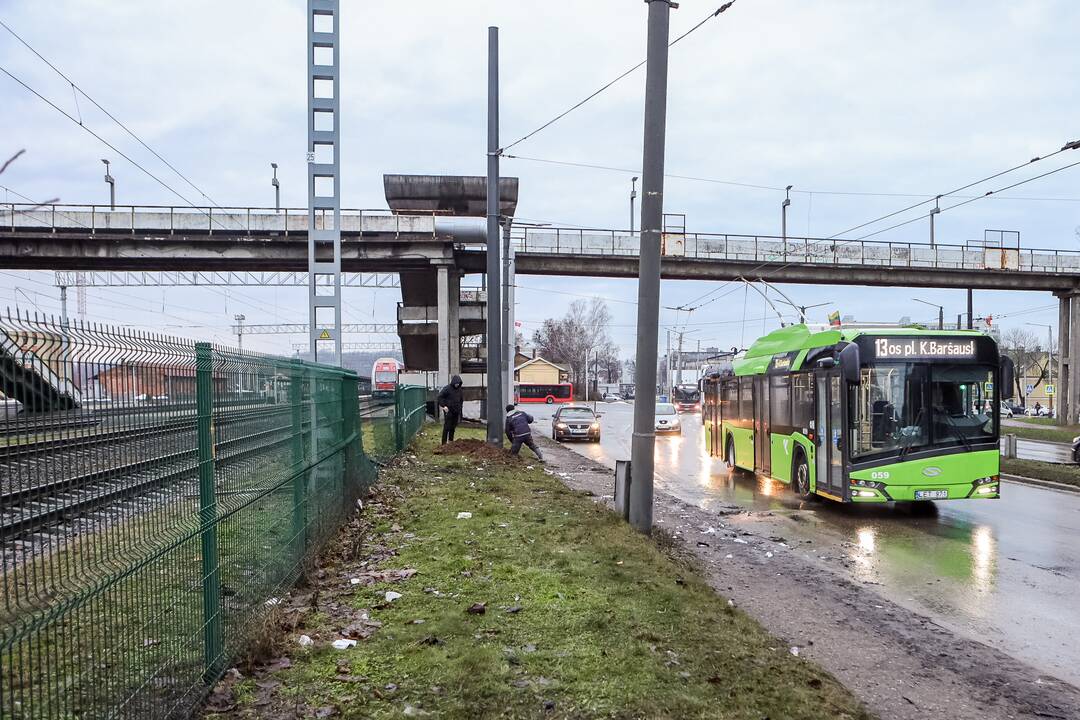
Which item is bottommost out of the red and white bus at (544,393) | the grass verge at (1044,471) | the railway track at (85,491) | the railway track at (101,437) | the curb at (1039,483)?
the red and white bus at (544,393)

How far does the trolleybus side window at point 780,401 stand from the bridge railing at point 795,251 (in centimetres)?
2333

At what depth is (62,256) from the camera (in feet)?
114

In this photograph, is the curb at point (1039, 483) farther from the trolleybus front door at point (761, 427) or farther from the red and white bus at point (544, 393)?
the red and white bus at point (544, 393)

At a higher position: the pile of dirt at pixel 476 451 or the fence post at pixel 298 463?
the fence post at pixel 298 463

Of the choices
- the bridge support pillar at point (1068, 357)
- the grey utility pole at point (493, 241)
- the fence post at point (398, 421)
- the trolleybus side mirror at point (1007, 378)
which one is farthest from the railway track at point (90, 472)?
the bridge support pillar at point (1068, 357)

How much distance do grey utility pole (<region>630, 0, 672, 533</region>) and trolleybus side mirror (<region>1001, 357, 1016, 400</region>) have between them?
6.20 metres

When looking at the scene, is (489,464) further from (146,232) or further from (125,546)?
(146,232)

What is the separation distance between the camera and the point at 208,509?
4551 millimetres

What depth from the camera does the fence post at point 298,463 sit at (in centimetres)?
696

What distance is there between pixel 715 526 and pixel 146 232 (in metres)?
30.8

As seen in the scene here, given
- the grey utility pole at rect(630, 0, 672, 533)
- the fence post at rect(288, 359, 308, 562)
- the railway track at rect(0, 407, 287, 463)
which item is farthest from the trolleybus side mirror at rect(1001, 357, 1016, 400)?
the railway track at rect(0, 407, 287, 463)

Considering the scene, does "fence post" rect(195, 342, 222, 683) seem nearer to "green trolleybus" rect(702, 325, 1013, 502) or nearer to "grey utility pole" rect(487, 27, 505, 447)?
"green trolleybus" rect(702, 325, 1013, 502)

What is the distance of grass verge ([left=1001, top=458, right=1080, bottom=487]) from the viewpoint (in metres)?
17.0

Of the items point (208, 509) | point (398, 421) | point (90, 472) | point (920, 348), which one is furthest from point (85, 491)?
point (398, 421)
